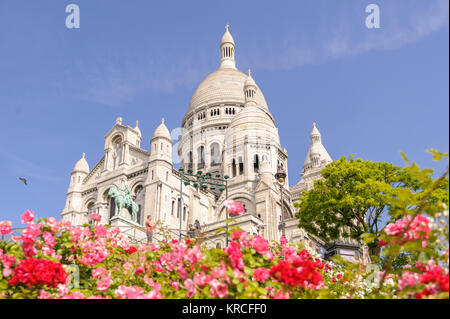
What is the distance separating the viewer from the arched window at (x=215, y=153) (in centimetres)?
6938

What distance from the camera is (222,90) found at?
79.9 metres

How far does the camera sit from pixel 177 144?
260 ft

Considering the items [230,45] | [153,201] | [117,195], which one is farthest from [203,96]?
[117,195]

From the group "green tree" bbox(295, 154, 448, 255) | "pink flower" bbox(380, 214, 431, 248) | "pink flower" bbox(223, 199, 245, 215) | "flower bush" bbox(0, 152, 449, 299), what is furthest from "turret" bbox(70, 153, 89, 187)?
"pink flower" bbox(380, 214, 431, 248)

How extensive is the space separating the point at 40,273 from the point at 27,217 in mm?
1525

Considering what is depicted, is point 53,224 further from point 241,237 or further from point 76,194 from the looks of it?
point 76,194

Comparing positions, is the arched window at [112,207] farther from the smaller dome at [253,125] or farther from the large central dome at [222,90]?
the large central dome at [222,90]

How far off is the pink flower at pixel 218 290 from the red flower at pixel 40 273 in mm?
2520

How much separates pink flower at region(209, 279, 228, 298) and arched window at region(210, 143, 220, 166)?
62.9 m

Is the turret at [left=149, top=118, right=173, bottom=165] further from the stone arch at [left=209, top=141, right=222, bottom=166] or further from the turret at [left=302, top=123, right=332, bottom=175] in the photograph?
the turret at [left=302, top=123, right=332, bottom=175]

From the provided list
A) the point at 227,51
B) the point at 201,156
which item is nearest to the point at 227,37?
the point at 227,51

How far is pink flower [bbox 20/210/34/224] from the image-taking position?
24.4 feet
